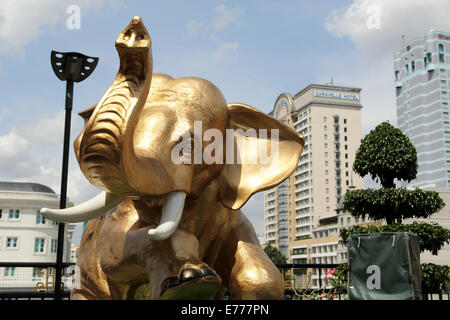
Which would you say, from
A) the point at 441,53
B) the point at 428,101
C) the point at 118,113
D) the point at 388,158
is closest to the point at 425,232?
the point at 388,158

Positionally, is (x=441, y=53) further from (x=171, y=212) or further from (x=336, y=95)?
(x=171, y=212)

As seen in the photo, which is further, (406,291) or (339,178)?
(339,178)

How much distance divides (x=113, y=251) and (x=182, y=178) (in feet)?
2.05

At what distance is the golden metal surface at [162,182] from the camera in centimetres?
215

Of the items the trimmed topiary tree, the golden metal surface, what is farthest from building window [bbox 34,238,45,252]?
the golden metal surface

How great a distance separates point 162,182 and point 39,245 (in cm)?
3239

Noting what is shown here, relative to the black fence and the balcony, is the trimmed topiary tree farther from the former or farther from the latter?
the balcony

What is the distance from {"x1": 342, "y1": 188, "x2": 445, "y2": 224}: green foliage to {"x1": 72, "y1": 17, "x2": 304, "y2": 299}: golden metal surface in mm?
5659

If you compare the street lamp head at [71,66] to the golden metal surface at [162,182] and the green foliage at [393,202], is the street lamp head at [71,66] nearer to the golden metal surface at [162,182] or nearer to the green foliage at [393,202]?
the golden metal surface at [162,182]

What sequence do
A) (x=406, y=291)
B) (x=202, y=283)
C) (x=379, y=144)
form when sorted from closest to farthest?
1. (x=202, y=283)
2. (x=406, y=291)
3. (x=379, y=144)

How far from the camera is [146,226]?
270cm

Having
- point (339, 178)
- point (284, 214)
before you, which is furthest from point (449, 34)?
point (284, 214)

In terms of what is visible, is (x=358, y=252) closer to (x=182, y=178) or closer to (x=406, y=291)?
(x=406, y=291)

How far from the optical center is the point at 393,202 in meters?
8.23
